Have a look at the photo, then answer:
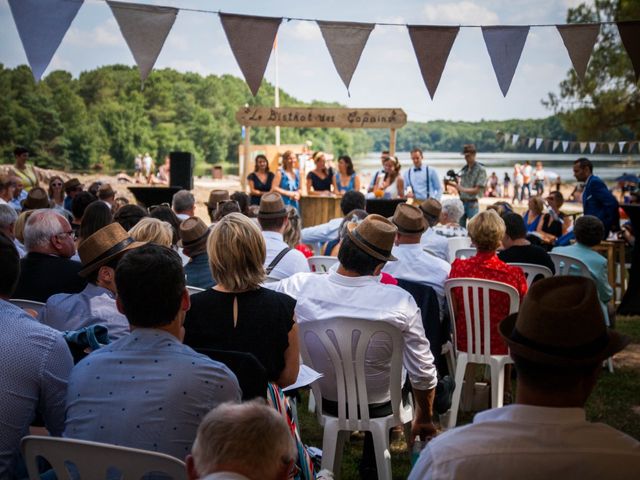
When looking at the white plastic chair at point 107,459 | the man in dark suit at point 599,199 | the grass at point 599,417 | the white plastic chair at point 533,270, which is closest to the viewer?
the white plastic chair at point 107,459

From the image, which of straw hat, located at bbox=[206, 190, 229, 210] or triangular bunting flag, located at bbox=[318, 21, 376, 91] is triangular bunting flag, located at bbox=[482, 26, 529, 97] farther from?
straw hat, located at bbox=[206, 190, 229, 210]

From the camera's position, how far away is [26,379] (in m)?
2.06

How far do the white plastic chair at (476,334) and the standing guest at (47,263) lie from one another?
6.98ft

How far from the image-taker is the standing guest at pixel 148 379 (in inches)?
73.5

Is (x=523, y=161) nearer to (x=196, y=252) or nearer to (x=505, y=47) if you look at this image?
(x=505, y=47)

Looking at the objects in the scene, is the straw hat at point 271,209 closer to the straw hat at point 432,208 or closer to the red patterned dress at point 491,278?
the red patterned dress at point 491,278

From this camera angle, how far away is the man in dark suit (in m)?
8.03

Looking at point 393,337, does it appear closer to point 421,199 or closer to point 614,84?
point 421,199

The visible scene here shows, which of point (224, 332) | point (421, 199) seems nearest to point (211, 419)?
point (224, 332)

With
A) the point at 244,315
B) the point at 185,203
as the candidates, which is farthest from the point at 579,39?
the point at 244,315

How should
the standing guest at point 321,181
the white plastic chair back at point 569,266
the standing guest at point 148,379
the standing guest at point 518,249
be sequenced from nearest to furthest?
the standing guest at point 148,379 < the standing guest at point 518,249 < the white plastic chair back at point 569,266 < the standing guest at point 321,181

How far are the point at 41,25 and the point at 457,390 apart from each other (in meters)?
4.87


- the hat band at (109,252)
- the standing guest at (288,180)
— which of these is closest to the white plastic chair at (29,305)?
the hat band at (109,252)

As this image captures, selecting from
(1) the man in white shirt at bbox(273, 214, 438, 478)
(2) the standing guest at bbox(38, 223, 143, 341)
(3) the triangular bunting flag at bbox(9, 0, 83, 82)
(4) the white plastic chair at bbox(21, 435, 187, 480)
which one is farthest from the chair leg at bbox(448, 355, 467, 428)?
(3) the triangular bunting flag at bbox(9, 0, 83, 82)
